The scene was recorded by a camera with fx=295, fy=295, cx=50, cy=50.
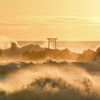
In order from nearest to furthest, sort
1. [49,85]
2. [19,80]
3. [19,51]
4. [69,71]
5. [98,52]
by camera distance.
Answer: [49,85] → [19,80] → [69,71] → [98,52] → [19,51]

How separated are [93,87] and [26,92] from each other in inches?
145

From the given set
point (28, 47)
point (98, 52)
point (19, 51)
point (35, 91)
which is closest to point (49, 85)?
point (35, 91)

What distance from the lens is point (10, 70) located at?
23.8 metres

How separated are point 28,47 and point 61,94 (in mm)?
32759

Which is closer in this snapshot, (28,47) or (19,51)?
(19,51)

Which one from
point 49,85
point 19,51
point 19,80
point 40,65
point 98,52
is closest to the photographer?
point 49,85

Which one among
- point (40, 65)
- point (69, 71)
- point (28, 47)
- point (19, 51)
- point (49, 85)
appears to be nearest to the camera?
point (49, 85)

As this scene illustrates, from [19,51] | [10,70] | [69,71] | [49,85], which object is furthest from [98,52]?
[49,85]

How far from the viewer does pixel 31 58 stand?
110 feet

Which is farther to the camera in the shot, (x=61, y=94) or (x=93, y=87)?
(x=93, y=87)

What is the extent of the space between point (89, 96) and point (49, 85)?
2.14 m

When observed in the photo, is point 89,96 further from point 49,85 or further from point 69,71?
point 69,71

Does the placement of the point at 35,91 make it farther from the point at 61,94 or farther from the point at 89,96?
the point at 89,96

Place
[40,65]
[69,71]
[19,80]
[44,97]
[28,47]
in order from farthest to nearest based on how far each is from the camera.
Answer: [28,47] → [40,65] → [69,71] → [19,80] → [44,97]
